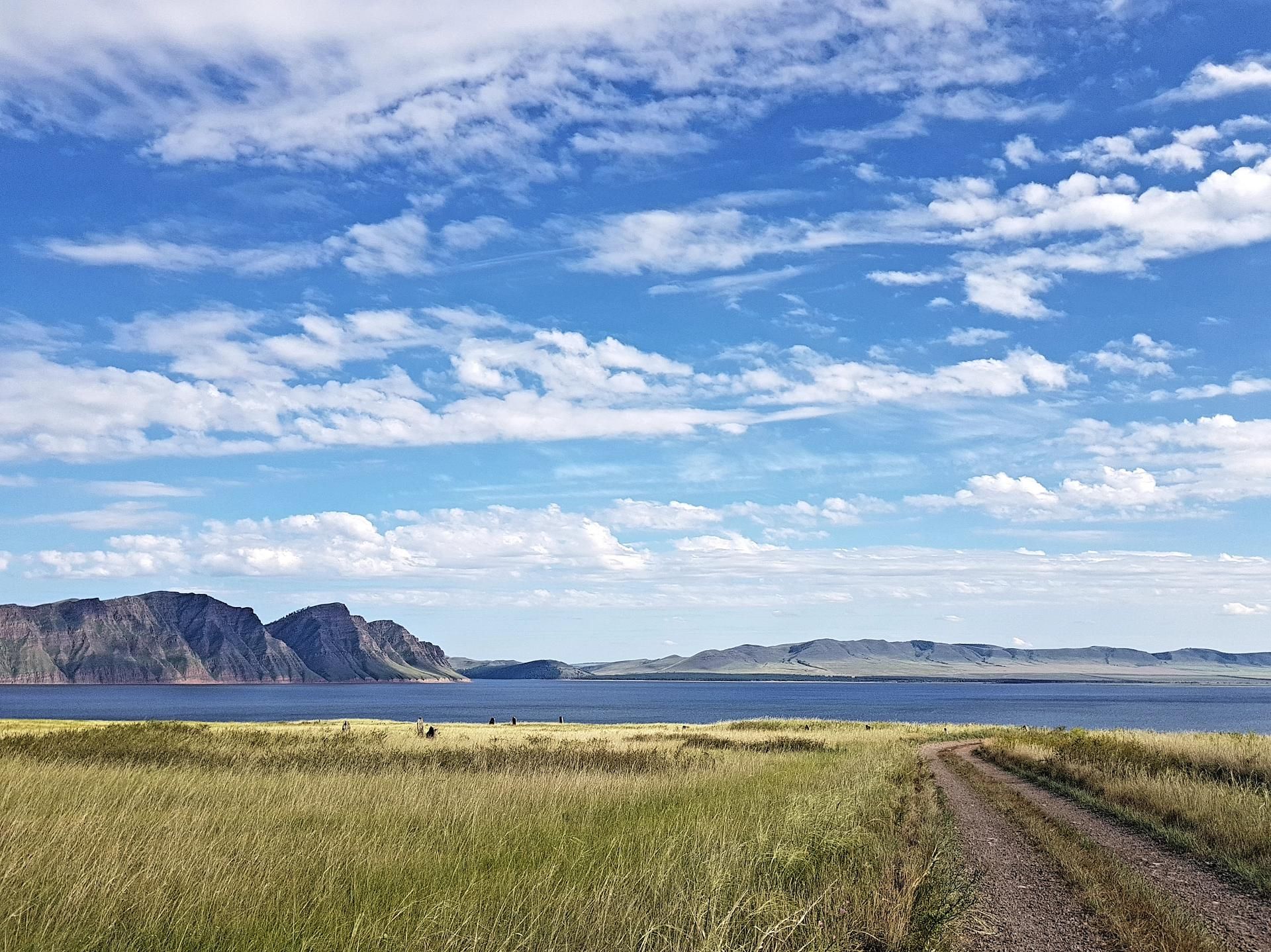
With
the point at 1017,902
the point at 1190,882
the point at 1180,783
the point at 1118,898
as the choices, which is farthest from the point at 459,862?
the point at 1180,783

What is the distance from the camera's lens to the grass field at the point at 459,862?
6.95 m

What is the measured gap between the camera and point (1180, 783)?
20.2 m

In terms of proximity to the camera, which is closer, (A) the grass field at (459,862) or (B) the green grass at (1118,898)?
(A) the grass field at (459,862)

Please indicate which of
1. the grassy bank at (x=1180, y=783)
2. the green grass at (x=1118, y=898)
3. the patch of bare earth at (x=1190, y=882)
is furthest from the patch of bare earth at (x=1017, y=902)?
the grassy bank at (x=1180, y=783)

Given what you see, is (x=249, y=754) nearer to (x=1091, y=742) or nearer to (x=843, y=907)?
(x=843, y=907)

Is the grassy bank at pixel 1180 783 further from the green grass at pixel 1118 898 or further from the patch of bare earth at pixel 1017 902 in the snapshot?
the patch of bare earth at pixel 1017 902

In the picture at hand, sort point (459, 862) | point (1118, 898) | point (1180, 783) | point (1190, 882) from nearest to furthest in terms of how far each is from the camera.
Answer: point (459, 862), point (1118, 898), point (1190, 882), point (1180, 783)

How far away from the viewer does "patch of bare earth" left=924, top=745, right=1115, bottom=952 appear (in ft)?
29.1

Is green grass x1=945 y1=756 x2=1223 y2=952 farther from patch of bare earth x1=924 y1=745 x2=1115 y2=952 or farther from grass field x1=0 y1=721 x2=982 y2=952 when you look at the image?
grass field x1=0 y1=721 x2=982 y2=952

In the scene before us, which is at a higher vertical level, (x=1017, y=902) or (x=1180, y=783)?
(x=1017, y=902)

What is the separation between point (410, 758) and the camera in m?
27.3

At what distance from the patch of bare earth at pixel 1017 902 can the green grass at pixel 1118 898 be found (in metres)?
0.16

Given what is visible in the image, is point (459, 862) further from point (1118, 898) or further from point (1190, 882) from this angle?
point (1190, 882)

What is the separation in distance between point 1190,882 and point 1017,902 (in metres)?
3.24
